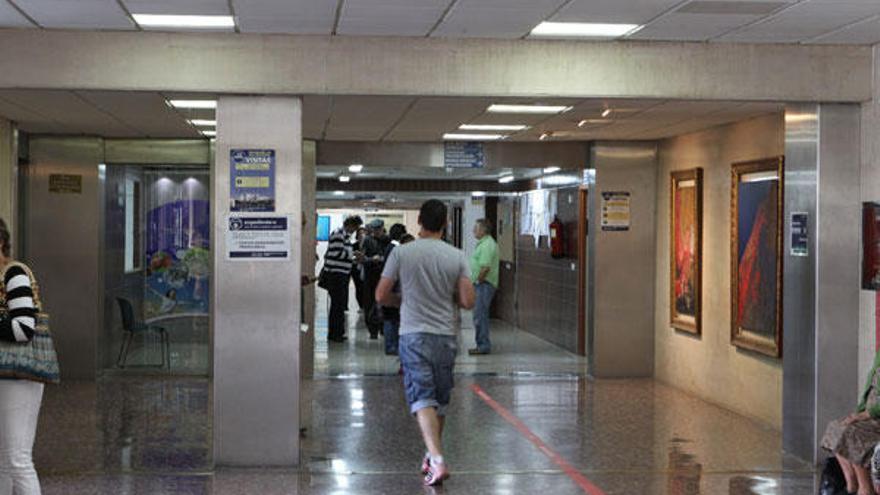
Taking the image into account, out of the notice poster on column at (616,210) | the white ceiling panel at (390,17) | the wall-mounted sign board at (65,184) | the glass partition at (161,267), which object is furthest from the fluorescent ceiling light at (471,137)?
the white ceiling panel at (390,17)

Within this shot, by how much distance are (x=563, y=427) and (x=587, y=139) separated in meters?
3.78

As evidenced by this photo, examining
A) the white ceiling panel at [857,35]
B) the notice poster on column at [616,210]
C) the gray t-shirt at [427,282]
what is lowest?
A: the gray t-shirt at [427,282]

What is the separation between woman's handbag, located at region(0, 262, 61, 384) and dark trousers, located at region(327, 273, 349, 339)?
10819 mm

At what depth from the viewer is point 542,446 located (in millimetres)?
8805

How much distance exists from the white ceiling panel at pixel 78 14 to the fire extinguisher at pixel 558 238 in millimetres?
8594

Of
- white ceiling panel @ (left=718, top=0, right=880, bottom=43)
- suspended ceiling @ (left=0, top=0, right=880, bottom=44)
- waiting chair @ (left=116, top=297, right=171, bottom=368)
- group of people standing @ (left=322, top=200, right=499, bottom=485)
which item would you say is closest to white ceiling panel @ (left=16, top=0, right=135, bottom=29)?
suspended ceiling @ (left=0, top=0, right=880, bottom=44)

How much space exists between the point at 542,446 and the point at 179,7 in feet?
12.7

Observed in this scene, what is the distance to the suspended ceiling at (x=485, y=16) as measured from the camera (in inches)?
268

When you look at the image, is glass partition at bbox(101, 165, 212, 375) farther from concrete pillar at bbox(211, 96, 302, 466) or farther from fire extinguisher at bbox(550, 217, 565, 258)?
concrete pillar at bbox(211, 96, 302, 466)

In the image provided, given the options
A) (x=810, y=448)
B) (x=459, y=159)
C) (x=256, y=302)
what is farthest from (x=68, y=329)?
(x=810, y=448)

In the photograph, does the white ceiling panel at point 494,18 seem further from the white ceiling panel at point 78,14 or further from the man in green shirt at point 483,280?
the man in green shirt at point 483,280

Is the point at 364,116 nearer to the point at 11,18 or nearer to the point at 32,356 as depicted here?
the point at 11,18

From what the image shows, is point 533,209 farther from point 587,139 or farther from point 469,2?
point 469,2

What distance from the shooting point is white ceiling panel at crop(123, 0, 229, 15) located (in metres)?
6.77
